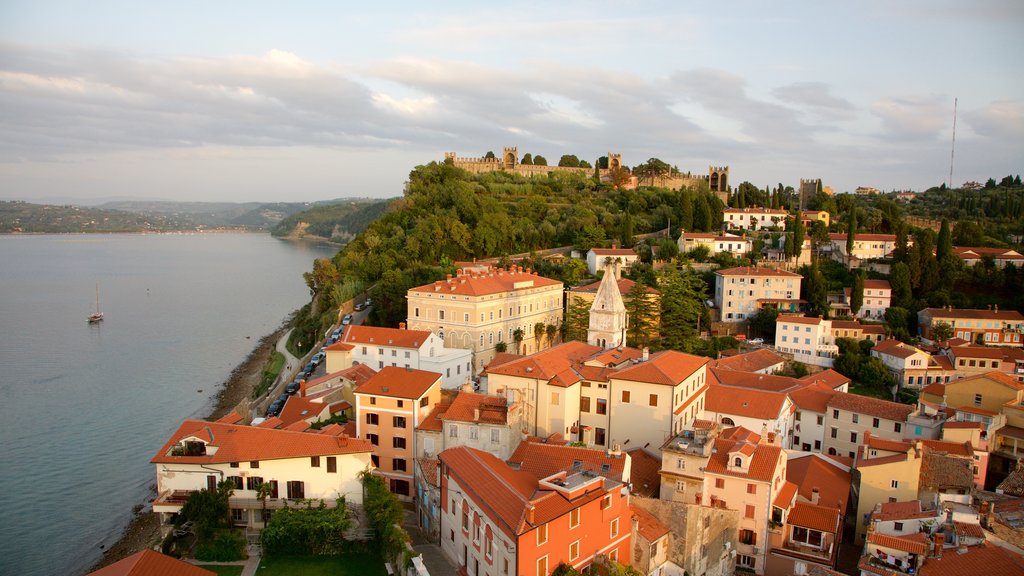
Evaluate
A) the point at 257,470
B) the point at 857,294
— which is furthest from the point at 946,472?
the point at 857,294

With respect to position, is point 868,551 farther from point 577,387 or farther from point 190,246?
point 190,246

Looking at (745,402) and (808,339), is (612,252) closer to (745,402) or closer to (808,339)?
(808,339)

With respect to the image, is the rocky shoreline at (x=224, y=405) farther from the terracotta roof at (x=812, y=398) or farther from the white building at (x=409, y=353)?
the terracotta roof at (x=812, y=398)

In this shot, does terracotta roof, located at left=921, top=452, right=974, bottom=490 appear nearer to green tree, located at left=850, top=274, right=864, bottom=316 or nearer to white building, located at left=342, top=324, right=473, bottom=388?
white building, located at left=342, top=324, right=473, bottom=388

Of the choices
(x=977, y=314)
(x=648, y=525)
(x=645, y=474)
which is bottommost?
(x=645, y=474)

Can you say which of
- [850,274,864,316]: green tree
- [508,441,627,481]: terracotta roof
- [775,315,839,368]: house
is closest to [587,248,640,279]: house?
[775,315,839,368]: house
